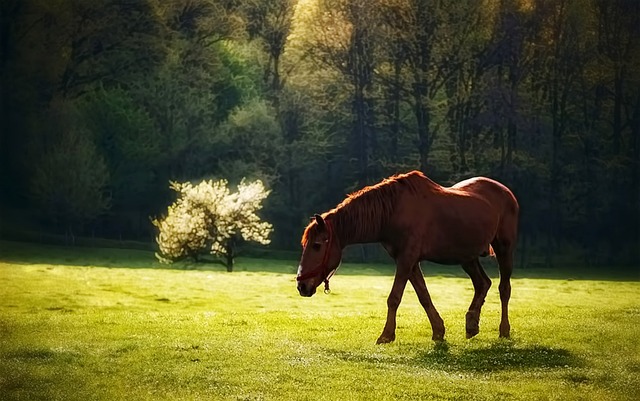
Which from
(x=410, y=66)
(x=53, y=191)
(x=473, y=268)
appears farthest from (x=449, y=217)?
(x=53, y=191)

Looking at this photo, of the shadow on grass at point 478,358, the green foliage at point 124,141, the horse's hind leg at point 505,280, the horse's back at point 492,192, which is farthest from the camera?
the green foliage at point 124,141

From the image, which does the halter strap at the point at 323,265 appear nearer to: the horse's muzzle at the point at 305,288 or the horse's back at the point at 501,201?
the horse's muzzle at the point at 305,288

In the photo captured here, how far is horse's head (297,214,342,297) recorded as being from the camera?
1528cm

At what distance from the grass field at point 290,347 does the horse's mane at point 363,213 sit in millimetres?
2030

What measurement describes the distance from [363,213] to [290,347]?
283cm

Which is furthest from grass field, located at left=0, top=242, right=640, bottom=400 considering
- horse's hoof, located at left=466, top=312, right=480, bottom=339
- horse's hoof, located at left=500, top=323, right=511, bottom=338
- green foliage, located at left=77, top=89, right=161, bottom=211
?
green foliage, located at left=77, top=89, right=161, bottom=211

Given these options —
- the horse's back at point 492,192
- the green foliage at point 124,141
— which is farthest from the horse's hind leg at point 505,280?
the green foliage at point 124,141

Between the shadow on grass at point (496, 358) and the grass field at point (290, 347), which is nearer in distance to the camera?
the grass field at point (290, 347)

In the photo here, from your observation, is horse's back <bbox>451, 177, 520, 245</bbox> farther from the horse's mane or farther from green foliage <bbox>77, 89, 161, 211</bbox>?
green foliage <bbox>77, 89, 161, 211</bbox>

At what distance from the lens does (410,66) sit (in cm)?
5134

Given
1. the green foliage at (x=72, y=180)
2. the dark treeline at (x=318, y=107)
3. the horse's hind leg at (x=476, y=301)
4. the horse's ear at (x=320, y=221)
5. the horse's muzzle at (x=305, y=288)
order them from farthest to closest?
1. the green foliage at (x=72, y=180)
2. the dark treeline at (x=318, y=107)
3. the horse's hind leg at (x=476, y=301)
4. the horse's muzzle at (x=305, y=288)
5. the horse's ear at (x=320, y=221)

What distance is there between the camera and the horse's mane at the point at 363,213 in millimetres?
15500

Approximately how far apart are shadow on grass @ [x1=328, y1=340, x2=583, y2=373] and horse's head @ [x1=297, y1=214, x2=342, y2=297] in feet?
4.35

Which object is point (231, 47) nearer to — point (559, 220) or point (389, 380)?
point (559, 220)
